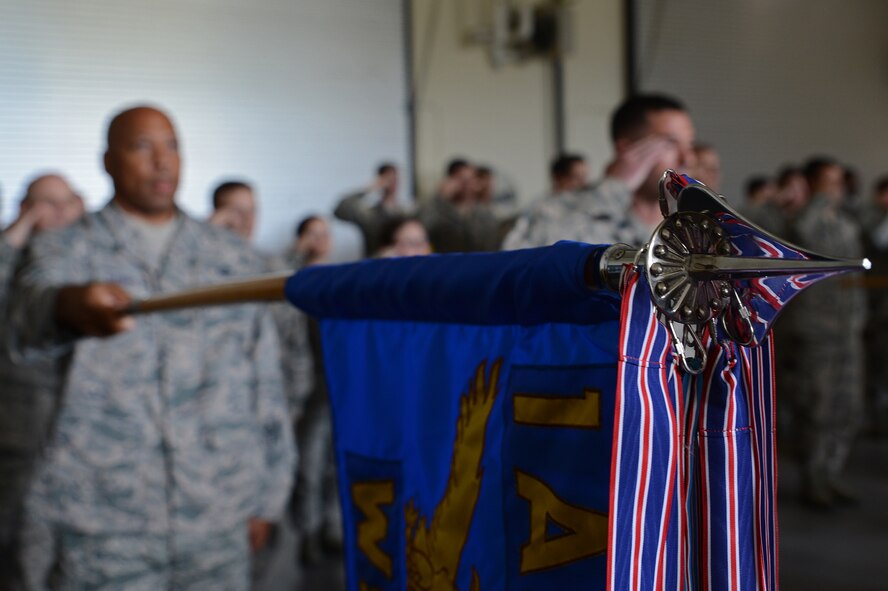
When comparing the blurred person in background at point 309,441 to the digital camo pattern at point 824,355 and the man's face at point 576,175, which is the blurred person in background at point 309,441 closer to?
the man's face at point 576,175

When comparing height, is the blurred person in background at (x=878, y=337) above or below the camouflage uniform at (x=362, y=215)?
below

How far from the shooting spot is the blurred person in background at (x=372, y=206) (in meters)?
6.16

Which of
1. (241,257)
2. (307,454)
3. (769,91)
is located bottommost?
(307,454)

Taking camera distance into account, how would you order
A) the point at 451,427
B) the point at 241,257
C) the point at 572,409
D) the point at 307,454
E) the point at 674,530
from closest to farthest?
the point at 674,530, the point at 572,409, the point at 451,427, the point at 241,257, the point at 307,454

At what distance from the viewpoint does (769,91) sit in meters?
9.49

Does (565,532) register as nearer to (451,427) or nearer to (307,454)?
(451,427)

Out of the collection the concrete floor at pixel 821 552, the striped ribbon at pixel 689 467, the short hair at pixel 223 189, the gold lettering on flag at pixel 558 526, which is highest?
the short hair at pixel 223 189

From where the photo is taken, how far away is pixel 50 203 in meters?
4.07

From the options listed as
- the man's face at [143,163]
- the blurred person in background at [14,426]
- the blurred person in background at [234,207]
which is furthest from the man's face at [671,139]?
the blurred person in background at [234,207]

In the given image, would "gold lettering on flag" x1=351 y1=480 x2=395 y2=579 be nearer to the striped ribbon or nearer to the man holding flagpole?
the striped ribbon

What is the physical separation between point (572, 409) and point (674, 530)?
13cm

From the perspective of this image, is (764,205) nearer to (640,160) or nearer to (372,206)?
(372,206)

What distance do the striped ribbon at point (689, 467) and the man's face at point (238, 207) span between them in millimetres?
3916

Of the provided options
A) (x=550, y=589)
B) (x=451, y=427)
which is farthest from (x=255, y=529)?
(x=550, y=589)
